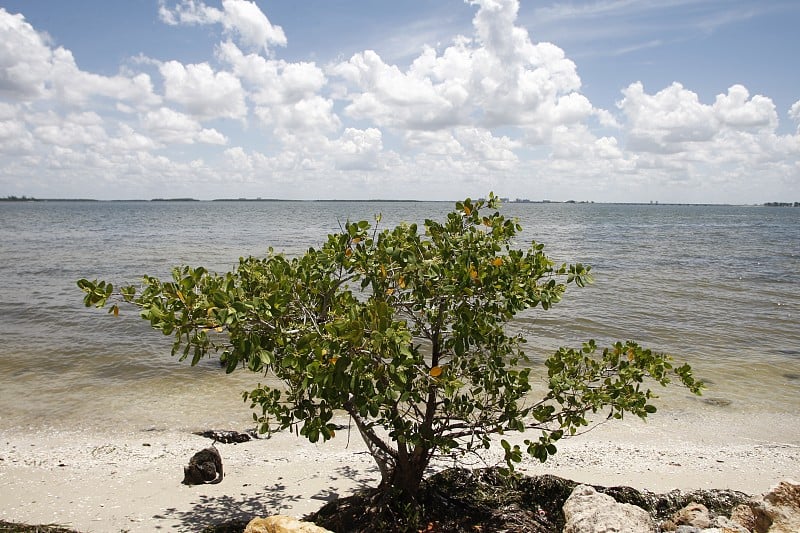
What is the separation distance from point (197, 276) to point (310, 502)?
11.5 feet

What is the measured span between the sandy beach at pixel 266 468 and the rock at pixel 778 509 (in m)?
1.86

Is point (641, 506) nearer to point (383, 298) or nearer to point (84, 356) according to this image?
point (383, 298)

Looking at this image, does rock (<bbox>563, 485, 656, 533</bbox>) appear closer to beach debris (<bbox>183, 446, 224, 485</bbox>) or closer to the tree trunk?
the tree trunk

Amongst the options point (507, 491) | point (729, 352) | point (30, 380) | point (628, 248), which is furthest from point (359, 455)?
point (628, 248)

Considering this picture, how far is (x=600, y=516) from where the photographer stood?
16.2 ft

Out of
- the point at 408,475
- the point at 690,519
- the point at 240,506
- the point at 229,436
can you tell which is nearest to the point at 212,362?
the point at 229,436

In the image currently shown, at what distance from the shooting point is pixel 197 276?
4.01m

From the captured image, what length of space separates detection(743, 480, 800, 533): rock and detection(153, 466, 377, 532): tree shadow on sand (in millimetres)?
4070

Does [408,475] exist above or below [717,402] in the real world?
above

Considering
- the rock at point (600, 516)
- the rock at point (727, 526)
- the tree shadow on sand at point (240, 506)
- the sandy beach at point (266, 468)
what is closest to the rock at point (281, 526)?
the tree shadow on sand at point (240, 506)

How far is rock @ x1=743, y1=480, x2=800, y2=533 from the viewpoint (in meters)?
4.74

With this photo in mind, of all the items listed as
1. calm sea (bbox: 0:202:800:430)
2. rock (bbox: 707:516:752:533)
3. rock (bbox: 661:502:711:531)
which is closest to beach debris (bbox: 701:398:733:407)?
calm sea (bbox: 0:202:800:430)

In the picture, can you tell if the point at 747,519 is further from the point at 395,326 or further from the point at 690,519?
the point at 395,326

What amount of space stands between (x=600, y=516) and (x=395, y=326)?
2.82 metres
